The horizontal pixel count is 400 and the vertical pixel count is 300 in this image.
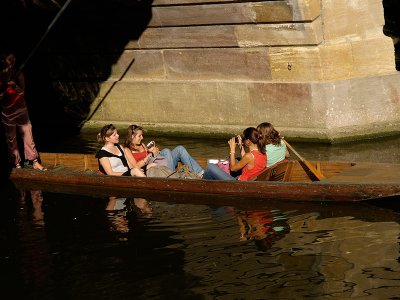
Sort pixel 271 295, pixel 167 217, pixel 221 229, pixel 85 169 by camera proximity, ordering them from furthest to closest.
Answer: pixel 85 169 < pixel 167 217 < pixel 221 229 < pixel 271 295

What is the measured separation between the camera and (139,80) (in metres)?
17.9

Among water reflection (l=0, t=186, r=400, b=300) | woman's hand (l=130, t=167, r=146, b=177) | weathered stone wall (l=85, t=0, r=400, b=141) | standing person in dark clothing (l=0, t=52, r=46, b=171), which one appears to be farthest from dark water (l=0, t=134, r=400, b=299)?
weathered stone wall (l=85, t=0, r=400, b=141)

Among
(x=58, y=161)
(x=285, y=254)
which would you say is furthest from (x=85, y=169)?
(x=285, y=254)

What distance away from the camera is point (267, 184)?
12.2m

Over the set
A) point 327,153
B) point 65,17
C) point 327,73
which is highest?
point 65,17

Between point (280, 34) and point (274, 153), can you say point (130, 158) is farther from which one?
point (280, 34)

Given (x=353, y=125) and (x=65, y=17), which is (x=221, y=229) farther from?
(x=65, y=17)

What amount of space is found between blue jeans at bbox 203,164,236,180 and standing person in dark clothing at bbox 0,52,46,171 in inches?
118

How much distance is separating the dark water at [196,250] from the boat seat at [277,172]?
523mm

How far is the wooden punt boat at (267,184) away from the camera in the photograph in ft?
38.5

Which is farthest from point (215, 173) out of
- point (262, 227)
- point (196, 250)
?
point (196, 250)

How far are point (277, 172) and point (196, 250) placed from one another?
257 centimetres

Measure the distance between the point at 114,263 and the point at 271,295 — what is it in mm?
1954

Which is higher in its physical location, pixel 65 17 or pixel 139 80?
pixel 65 17
